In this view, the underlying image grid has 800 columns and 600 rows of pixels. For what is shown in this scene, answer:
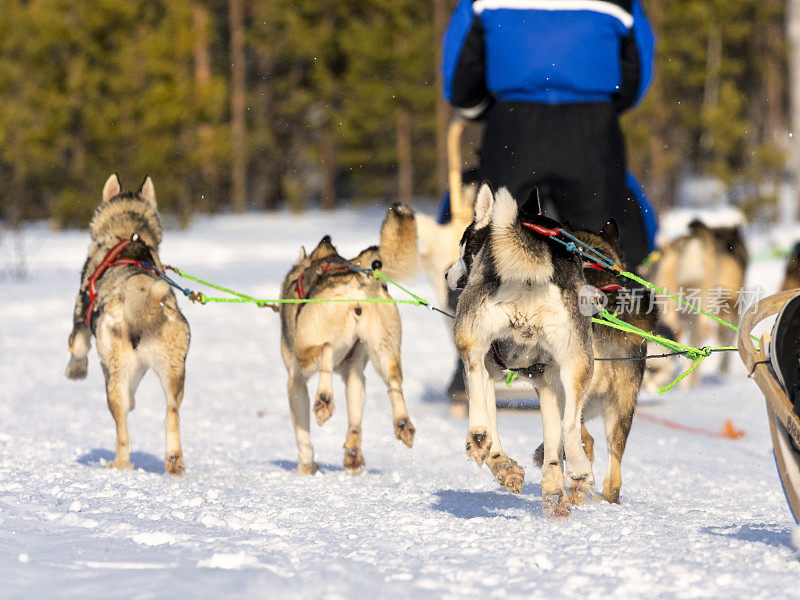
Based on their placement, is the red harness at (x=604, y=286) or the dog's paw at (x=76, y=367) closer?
the red harness at (x=604, y=286)

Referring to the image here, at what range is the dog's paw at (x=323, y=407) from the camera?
13.3 ft

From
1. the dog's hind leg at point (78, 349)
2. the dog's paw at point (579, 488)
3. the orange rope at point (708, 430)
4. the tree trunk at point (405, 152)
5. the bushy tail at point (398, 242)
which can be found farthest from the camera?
the tree trunk at point (405, 152)

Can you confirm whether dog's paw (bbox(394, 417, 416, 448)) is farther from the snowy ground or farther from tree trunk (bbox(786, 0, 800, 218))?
tree trunk (bbox(786, 0, 800, 218))

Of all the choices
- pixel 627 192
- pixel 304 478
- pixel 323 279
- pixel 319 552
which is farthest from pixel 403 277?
pixel 319 552

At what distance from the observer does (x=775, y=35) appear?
3603 centimetres

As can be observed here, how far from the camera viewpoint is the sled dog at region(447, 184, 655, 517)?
314 centimetres

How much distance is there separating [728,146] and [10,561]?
2740 cm

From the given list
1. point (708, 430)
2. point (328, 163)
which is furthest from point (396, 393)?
point (328, 163)

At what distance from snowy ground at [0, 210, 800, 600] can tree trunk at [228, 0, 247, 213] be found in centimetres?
2241

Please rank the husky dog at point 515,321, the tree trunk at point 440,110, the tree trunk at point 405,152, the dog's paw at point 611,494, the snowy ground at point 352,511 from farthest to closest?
1. the tree trunk at point 405,152
2. the tree trunk at point 440,110
3. the dog's paw at point 611,494
4. the husky dog at point 515,321
5. the snowy ground at point 352,511

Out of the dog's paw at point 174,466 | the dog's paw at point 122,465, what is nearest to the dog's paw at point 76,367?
the dog's paw at point 122,465

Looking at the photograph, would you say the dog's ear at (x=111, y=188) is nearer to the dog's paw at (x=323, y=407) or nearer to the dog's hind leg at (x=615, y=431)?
the dog's paw at (x=323, y=407)

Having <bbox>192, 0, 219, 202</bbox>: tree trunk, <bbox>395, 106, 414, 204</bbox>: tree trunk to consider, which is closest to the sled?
<bbox>192, 0, 219, 202</bbox>: tree trunk

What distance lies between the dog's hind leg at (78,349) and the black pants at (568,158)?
2165mm
